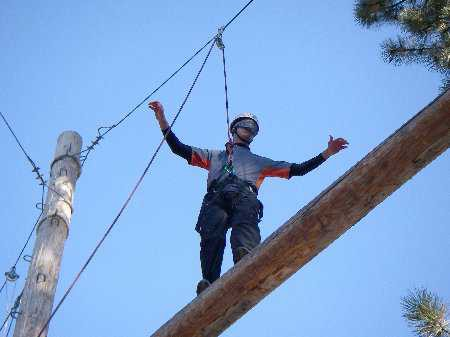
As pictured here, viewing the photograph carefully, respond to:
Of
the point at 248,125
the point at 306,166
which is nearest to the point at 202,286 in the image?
the point at 306,166

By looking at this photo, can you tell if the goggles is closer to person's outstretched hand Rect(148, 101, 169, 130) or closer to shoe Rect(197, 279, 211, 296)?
person's outstretched hand Rect(148, 101, 169, 130)

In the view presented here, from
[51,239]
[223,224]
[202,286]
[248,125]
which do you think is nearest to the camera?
[202,286]

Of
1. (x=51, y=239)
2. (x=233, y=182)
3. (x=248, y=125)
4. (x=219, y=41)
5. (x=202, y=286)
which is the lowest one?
(x=202, y=286)

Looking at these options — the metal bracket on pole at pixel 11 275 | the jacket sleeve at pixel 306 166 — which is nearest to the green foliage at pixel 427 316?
the jacket sleeve at pixel 306 166

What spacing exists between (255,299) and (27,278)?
249cm

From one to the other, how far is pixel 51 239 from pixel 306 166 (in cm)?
217

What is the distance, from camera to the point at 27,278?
4750 mm

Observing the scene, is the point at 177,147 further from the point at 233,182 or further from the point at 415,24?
the point at 415,24

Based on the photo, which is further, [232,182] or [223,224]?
[232,182]

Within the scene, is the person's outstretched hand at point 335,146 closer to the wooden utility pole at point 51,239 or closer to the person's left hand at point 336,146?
the person's left hand at point 336,146

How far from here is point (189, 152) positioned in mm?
4629

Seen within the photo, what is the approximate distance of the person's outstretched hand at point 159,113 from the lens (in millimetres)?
4590

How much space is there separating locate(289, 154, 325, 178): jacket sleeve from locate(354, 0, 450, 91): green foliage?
6.07ft

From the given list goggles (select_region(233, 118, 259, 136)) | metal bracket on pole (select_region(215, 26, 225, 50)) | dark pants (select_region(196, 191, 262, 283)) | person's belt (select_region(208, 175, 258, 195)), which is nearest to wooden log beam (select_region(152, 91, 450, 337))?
dark pants (select_region(196, 191, 262, 283))
